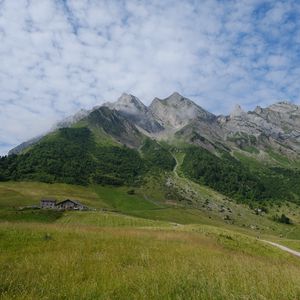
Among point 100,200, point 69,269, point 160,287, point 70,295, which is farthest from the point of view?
point 100,200

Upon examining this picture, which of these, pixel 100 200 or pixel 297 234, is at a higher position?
pixel 100 200

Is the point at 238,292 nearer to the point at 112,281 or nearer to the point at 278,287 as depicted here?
the point at 278,287

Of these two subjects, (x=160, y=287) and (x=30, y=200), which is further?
(x=30, y=200)

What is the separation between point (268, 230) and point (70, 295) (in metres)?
209

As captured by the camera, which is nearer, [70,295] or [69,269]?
[70,295]

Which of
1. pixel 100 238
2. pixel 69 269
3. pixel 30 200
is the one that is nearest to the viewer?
pixel 69 269

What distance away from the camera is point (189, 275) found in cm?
809

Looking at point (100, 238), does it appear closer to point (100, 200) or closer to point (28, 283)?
point (28, 283)

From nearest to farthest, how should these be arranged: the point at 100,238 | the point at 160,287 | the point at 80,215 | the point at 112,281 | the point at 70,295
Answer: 1. the point at 70,295
2. the point at 160,287
3. the point at 112,281
4. the point at 100,238
5. the point at 80,215

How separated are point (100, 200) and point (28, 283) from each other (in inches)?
7522

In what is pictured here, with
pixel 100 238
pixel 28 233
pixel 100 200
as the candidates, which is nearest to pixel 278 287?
pixel 100 238

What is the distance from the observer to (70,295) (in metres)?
6.65

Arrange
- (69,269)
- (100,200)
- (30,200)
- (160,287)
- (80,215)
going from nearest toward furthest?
(160,287) → (69,269) → (80,215) → (30,200) → (100,200)

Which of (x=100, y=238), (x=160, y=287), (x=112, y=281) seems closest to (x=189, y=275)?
(x=160, y=287)
